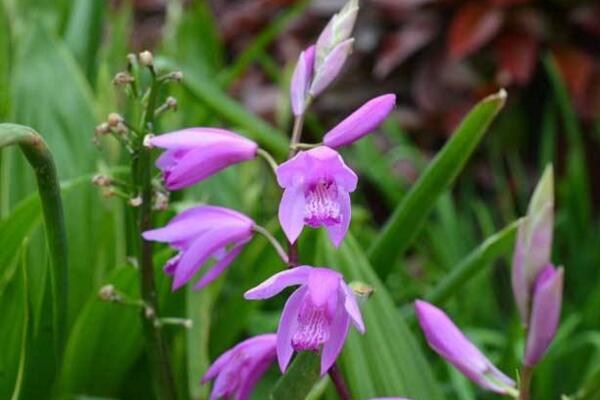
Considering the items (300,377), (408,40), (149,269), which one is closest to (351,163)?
(408,40)

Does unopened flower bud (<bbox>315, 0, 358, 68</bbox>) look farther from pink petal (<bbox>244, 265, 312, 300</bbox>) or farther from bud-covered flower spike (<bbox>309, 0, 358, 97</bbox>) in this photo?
pink petal (<bbox>244, 265, 312, 300</bbox>)

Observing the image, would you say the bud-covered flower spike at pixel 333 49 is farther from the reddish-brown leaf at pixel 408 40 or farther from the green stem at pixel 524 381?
the reddish-brown leaf at pixel 408 40

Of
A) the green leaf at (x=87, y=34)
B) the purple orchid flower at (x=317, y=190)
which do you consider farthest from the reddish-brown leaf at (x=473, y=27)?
the purple orchid flower at (x=317, y=190)

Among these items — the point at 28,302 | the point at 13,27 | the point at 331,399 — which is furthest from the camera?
the point at 13,27

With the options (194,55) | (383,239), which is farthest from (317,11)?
(383,239)

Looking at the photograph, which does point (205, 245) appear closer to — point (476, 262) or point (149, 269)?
point (149, 269)

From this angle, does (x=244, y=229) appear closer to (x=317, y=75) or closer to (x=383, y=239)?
(x=317, y=75)
